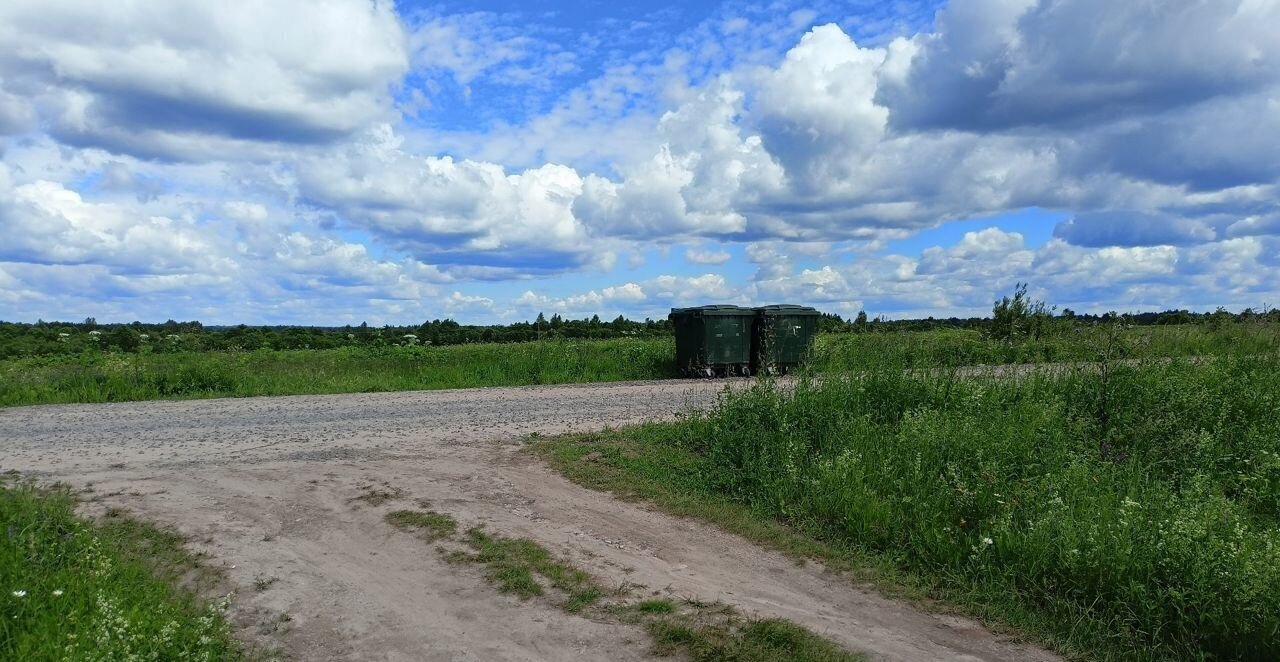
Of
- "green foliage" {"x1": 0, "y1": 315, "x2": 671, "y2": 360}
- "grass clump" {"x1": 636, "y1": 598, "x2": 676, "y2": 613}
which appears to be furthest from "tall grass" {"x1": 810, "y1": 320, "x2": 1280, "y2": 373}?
"green foliage" {"x1": 0, "y1": 315, "x2": 671, "y2": 360}

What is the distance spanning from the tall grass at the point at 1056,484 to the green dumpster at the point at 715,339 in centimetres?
808

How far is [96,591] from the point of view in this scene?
501cm

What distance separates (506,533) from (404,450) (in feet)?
11.0

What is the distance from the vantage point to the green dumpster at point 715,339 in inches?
721

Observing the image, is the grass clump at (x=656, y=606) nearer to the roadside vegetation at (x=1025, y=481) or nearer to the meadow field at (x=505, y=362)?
the roadside vegetation at (x=1025, y=481)

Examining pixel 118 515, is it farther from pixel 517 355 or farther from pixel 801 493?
pixel 517 355

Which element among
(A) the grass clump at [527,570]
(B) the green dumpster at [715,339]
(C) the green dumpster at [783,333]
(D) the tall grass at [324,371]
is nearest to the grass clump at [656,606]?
(A) the grass clump at [527,570]

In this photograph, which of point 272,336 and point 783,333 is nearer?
point 783,333

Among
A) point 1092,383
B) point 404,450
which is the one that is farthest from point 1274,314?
point 404,450

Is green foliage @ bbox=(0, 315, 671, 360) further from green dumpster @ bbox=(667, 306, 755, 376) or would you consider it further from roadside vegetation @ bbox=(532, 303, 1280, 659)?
roadside vegetation @ bbox=(532, 303, 1280, 659)

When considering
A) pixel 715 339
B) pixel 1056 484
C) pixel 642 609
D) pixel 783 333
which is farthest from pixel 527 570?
pixel 783 333

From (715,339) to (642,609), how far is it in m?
13.5

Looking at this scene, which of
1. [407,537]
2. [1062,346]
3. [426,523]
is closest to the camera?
[407,537]

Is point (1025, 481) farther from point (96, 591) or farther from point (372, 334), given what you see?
point (372, 334)
